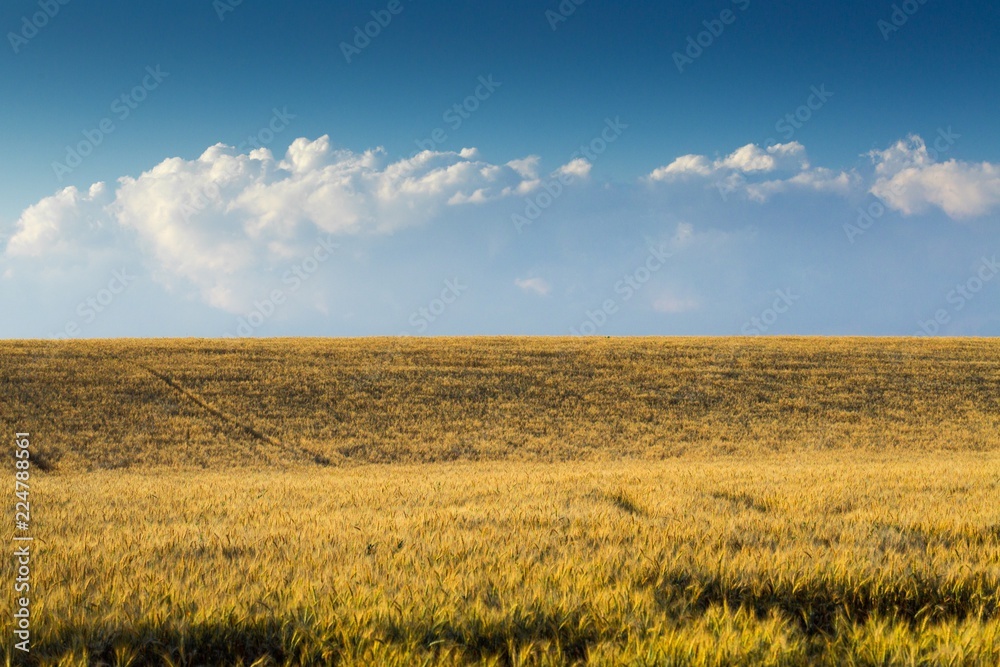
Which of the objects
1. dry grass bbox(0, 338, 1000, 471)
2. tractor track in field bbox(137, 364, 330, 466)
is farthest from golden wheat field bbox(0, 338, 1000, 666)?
dry grass bbox(0, 338, 1000, 471)

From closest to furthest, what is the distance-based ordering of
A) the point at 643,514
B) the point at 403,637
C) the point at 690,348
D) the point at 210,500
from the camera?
the point at 403,637
the point at 643,514
the point at 210,500
the point at 690,348

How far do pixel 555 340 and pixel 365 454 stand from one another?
24353 mm

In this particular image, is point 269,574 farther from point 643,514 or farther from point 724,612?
point 643,514

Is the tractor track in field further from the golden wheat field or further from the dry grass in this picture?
the golden wheat field

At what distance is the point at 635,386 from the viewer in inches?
1339

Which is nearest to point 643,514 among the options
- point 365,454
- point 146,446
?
point 365,454

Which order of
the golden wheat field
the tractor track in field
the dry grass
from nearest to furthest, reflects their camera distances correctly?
the golden wheat field < the tractor track in field < the dry grass

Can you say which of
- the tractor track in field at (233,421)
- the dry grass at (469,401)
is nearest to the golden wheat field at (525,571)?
the tractor track in field at (233,421)

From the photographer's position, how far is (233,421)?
27.1 meters

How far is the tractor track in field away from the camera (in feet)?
79.3

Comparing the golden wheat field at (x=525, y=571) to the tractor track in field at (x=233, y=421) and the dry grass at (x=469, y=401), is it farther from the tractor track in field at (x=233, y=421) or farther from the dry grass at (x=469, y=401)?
the dry grass at (x=469, y=401)

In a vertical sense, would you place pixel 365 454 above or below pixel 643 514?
below

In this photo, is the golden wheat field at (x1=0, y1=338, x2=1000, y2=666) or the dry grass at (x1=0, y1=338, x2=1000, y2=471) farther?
the dry grass at (x1=0, y1=338, x2=1000, y2=471)

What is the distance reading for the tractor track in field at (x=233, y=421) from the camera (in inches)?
951
